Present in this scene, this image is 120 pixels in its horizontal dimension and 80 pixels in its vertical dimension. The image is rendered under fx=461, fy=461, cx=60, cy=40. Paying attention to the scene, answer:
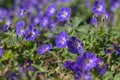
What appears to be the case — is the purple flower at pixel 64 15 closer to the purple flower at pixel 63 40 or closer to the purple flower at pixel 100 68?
the purple flower at pixel 63 40

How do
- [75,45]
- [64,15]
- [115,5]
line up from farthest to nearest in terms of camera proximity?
[115,5] → [64,15] → [75,45]

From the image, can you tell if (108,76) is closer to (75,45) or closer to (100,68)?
(100,68)

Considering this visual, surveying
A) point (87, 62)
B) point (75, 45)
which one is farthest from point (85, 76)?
point (75, 45)

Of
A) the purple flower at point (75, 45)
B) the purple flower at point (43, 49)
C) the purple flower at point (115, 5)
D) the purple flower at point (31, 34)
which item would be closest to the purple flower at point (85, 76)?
the purple flower at point (75, 45)

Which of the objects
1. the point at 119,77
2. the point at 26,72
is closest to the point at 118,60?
the point at 119,77

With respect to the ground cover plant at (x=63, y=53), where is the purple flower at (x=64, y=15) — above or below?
above

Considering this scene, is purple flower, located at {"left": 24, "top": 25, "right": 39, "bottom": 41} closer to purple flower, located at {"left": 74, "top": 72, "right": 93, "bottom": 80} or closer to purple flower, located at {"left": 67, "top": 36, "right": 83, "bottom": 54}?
purple flower, located at {"left": 67, "top": 36, "right": 83, "bottom": 54}

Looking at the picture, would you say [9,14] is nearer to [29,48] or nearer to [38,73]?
[29,48]

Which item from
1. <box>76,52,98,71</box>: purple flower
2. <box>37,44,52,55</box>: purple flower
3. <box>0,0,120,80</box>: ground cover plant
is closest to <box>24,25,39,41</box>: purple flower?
<box>0,0,120,80</box>: ground cover plant
